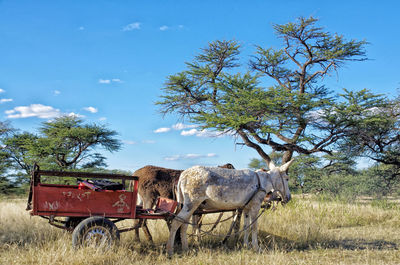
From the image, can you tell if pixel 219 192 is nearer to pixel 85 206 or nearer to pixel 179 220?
pixel 179 220

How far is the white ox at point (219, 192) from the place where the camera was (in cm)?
624

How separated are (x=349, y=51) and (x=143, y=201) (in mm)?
17804

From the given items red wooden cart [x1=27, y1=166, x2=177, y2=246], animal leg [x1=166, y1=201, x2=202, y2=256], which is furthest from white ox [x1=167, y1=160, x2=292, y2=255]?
red wooden cart [x1=27, y1=166, x2=177, y2=246]

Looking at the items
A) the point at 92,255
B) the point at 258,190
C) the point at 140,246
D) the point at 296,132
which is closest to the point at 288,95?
the point at 296,132

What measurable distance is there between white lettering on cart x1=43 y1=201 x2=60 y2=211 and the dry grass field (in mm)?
613

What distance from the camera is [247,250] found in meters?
6.70

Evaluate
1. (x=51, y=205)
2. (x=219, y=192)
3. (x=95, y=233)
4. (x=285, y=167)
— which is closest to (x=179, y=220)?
(x=219, y=192)

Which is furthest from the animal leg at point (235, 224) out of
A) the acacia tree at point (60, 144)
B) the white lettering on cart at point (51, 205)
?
the acacia tree at point (60, 144)

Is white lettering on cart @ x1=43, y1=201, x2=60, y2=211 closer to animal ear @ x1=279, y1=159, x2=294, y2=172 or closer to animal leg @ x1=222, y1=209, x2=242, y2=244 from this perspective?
animal leg @ x1=222, y1=209, x2=242, y2=244

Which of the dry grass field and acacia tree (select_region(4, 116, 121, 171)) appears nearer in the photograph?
the dry grass field

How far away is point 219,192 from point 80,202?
238 centimetres

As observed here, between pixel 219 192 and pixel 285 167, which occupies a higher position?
pixel 285 167

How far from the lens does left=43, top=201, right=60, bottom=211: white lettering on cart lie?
563 centimetres

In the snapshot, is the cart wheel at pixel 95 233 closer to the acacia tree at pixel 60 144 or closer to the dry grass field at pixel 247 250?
the dry grass field at pixel 247 250
